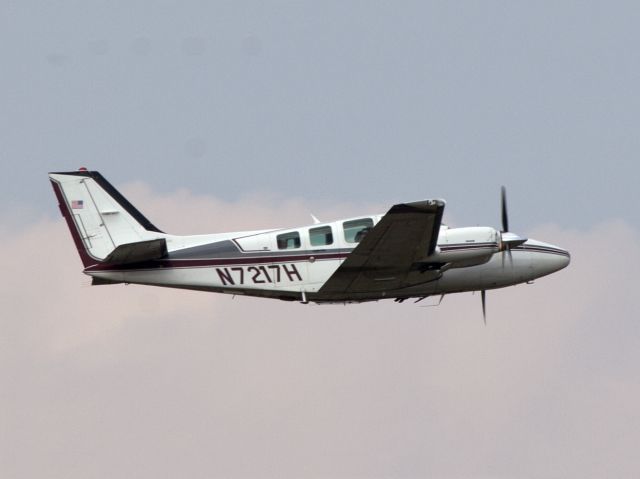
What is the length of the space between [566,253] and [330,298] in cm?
819

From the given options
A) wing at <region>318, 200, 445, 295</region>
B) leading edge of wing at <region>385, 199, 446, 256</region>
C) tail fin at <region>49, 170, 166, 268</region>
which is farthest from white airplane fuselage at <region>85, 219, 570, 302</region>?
leading edge of wing at <region>385, 199, 446, 256</region>

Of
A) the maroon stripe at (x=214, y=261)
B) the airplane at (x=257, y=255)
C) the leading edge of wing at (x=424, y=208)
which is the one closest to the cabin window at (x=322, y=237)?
the airplane at (x=257, y=255)

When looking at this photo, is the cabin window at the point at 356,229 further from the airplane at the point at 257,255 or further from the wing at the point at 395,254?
the wing at the point at 395,254

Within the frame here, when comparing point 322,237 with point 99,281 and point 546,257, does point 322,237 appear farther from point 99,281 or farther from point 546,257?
point 546,257

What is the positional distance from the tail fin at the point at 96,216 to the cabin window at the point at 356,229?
5554mm

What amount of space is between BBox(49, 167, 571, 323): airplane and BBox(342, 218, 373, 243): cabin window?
0.10 ft

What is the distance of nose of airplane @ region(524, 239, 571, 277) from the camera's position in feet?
152

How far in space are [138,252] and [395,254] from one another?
7.45 m

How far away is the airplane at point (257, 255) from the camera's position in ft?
142

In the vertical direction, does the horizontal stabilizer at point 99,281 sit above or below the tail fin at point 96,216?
below

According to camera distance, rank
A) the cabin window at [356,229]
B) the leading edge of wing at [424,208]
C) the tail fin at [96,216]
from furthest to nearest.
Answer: the tail fin at [96,216], the cabin window at [356,229], the leading edge of wing at [424,208]

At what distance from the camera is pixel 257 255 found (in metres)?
43.6

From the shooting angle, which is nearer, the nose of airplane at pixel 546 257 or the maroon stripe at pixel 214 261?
the maroon stripe at pixel 214 261

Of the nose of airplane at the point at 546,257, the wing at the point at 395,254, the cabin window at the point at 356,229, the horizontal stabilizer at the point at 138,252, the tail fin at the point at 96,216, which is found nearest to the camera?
the wing at the point at 395,254
